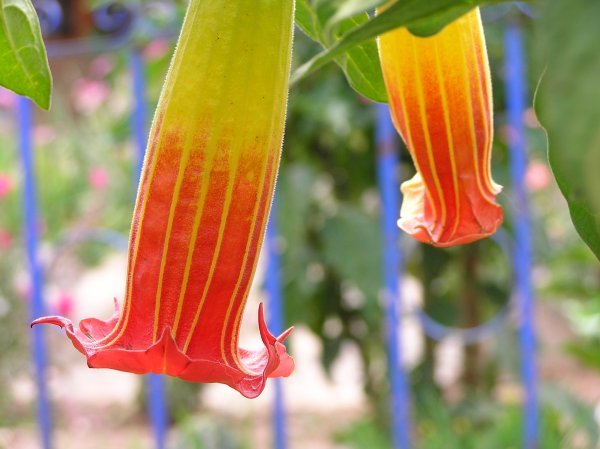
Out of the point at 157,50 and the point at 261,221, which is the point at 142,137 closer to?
the point at 157,50

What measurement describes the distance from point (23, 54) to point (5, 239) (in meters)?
2.63

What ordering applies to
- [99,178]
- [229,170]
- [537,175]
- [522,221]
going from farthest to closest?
[99,178] < [537,175] < [522,221] < [229,170]

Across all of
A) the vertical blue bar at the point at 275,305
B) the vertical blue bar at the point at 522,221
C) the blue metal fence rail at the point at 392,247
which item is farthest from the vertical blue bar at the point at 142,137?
the vertical blue bar at the point at 522,221

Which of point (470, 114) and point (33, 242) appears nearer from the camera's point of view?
point (470, 114)

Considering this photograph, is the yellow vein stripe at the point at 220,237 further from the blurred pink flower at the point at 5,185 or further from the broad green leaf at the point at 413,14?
the blurred pink flower at the point at 5,185

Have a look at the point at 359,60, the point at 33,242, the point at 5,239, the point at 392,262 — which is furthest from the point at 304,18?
the point at 5,239

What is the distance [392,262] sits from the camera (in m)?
1.90

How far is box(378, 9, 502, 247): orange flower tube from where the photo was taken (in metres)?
0.37

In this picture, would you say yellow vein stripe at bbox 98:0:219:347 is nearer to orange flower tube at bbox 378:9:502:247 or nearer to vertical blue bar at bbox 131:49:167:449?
orange flower tube at bbox 378:9:502:247

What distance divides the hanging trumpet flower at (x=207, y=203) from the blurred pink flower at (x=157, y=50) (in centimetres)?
176

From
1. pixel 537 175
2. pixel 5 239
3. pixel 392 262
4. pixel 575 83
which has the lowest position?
pixel 575 83

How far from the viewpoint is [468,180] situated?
15.6 inches

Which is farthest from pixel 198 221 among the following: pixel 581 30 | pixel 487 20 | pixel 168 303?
pixel 487 20

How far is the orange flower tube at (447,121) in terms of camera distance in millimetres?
369
